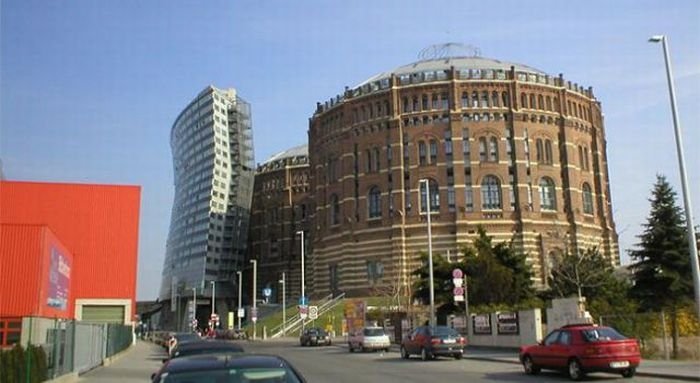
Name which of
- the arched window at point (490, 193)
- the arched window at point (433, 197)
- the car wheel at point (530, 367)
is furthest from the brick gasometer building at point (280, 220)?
the car wheel at point (530, 367)

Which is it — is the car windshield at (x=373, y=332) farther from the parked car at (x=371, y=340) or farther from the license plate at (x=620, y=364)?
the license plate at (x=620, y=364)

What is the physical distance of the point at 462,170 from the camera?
269 feet

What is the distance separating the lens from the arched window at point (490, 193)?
269 feet

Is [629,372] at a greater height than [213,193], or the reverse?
[213,193]

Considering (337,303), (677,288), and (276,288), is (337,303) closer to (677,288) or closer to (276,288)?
(276,288)

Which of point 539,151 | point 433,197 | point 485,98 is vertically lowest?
point 433,197

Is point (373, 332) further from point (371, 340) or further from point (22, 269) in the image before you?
point (22, 269)

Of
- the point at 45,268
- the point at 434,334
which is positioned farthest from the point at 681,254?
the point at 45,268

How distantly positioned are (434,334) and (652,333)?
844 centimetres

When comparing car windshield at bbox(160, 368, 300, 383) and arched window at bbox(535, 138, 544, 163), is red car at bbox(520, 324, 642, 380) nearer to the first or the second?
car windshield at bbox(160, 368, 300, 383)

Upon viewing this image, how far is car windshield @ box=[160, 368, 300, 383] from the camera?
19.7 ft

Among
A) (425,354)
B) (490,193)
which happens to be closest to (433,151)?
(490,193)

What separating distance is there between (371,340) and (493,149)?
50122 millimetres

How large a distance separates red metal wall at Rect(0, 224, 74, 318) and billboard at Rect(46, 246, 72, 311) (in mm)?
1338
